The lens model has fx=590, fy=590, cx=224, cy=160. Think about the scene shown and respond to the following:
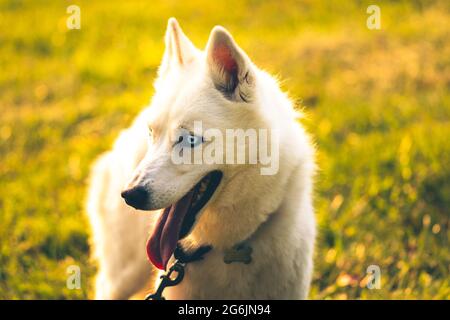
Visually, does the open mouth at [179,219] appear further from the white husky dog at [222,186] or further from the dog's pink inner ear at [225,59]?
the dog's pink inner ear at [225,59]

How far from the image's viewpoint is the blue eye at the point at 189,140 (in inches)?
108

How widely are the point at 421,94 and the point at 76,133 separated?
3724 millimetres

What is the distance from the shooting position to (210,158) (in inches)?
108

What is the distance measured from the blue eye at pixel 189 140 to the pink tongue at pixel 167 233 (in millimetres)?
247

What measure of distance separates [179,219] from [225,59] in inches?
31.6

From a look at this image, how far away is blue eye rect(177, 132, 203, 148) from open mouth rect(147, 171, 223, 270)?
18 cm

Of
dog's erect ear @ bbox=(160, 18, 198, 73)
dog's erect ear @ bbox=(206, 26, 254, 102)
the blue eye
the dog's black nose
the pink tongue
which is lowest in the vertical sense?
the pink tongue

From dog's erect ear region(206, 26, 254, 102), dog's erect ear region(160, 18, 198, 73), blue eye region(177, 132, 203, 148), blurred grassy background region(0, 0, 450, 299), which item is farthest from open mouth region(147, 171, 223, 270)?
blurred grassy background region(0, 0, 450, 299)

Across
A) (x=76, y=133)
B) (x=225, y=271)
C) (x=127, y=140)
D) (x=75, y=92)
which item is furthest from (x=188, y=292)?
(x=75, y=92)

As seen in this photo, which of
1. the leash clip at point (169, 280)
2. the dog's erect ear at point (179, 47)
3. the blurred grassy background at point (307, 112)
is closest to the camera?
the leash clip at point (169, 280)

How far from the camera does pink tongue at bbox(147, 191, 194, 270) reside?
2.80 m

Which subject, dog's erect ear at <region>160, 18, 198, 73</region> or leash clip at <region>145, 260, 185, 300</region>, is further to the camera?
dog's erect ear at <region>160, 18, 198, 73</region>

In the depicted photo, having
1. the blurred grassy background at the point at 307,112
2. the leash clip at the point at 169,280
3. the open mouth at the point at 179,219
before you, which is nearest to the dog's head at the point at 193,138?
the open mouth at the point at 179,219

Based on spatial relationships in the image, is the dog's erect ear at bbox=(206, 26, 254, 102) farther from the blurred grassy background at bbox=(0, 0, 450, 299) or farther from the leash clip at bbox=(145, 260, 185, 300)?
the blurred grassy background at bbox=(0, 0, 450, 299)
